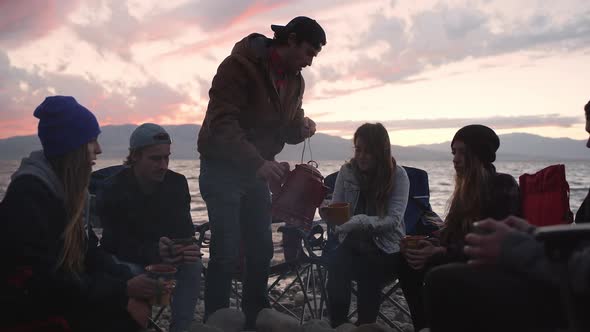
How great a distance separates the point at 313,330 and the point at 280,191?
112cm

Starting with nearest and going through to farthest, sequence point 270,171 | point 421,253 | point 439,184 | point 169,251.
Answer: point 421,253 < point 169,251 < point 270,171 < point 439,184

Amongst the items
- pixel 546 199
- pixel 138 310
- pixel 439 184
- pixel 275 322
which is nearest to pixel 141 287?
pixel 138 310

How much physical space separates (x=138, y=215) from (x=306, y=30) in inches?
74.9

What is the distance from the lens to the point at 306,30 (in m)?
4.12

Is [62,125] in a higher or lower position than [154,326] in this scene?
higher

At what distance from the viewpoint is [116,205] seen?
408cm

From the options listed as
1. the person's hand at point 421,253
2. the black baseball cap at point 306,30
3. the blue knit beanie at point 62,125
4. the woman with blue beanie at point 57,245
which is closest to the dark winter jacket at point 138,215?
the woman with blue beanie at point 57,245

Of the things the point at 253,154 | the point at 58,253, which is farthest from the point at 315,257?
the point at 58,253

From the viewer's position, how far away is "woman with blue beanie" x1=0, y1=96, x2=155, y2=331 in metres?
2.41

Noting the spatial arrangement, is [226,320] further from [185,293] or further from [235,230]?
[235,230]

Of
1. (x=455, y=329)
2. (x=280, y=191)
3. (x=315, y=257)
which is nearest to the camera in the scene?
(x=455, y=329)

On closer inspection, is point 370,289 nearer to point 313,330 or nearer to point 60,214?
point 313,330

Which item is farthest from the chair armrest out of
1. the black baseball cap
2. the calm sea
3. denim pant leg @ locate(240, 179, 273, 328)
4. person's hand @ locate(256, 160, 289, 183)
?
the calm sea

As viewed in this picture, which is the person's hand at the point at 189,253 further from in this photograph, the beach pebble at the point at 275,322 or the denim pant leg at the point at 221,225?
the beach pebble at the point at 275,322
